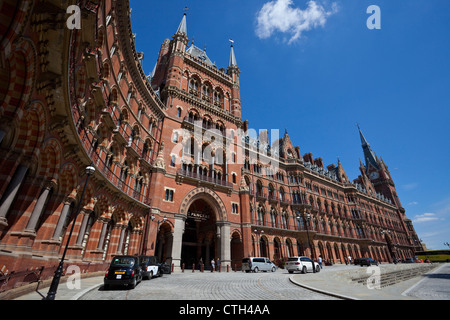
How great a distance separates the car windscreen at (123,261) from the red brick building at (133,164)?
2.88 m

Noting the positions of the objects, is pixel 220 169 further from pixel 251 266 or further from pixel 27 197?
pixel 27 197

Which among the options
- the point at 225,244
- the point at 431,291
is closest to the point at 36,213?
the point at 225,244

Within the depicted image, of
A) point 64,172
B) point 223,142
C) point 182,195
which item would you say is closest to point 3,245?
point 64,172

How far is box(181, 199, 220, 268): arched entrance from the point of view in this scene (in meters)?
28.0

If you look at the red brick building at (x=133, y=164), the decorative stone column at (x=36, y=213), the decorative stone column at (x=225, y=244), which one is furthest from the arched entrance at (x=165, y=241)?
the decorative stone column at (x=36, y=213)

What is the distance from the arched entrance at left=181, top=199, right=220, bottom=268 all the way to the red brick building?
179 mm

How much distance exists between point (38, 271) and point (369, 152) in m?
99.5

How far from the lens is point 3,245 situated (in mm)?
8539

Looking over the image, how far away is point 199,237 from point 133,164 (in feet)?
47.0

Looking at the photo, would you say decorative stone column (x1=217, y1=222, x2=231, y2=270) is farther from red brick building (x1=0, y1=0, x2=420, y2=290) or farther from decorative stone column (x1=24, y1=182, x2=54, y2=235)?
decorative stone column (x1=24, y1=182, x2=54, y2=235)

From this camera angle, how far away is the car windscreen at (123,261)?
35.7ft

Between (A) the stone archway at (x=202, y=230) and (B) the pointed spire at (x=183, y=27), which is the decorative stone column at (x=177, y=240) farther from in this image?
(B) the pointed spire at (x=183, y=27)

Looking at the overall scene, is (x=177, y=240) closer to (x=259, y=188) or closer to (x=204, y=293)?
(x=204, y=293)

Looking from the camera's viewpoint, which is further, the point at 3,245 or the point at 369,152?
the point at 369,152
